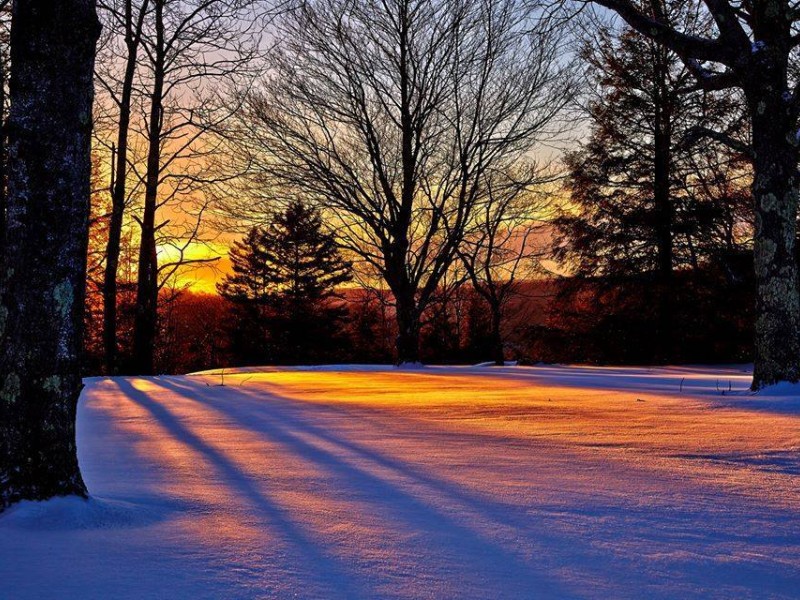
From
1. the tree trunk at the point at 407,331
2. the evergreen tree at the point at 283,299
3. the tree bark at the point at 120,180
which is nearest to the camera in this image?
the tree bark at the point at 120,180

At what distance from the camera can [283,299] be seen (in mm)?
37062

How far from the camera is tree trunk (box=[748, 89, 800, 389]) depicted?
7.20m

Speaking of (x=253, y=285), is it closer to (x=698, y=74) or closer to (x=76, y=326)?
(x=698, y=74)

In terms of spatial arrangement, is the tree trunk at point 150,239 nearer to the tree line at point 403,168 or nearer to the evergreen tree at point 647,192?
the tree line at point 403,168

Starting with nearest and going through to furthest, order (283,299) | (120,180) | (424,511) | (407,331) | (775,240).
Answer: (424,511) < (775,240) < (120,180) < (407,331) < (283,299)

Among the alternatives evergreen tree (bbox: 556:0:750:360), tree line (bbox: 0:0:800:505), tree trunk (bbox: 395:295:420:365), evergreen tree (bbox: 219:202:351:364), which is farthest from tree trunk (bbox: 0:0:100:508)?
evergreen tree (bbox: 219:202:351:364)

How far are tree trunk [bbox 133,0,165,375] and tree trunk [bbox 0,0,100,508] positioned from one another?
1220cm

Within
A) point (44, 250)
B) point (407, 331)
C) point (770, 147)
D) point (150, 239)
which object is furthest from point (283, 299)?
point (44, 250)

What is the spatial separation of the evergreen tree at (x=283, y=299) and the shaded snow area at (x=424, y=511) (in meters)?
30.4

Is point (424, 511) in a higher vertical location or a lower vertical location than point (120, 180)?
lower

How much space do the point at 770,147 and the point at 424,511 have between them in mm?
6323

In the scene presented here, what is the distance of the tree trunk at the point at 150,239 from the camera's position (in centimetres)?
1491

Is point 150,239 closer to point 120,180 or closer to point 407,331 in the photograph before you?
point 120,180

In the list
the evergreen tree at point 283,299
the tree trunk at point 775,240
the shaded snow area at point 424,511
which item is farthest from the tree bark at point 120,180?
the evergreen tree at point 283,299
